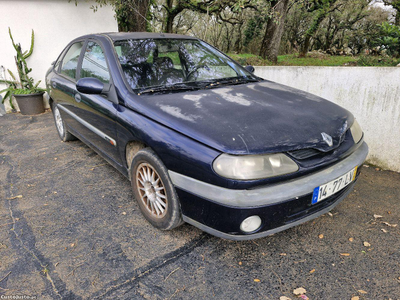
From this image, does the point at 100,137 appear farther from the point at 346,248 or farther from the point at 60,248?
the point at 346,248

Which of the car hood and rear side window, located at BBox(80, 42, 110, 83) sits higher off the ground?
rear side window, located at BBox(80, 42, 110, 83)

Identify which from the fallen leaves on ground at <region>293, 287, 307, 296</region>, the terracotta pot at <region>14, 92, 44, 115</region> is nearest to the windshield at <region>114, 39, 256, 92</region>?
the fallen leaves on ground at <region>293, 287, 307, 296</region>

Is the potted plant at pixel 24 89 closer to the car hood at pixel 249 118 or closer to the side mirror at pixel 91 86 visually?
the side mirror at pixel 91 86

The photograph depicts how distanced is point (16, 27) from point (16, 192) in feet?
17.6

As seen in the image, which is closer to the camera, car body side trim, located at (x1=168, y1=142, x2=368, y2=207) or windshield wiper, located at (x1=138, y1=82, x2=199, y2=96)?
car body side trim, located at (x1=168, y1=142, x2=368, y2=207)

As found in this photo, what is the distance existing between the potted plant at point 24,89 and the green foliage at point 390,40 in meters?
7.31

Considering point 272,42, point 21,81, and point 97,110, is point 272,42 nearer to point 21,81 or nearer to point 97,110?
point 21,81

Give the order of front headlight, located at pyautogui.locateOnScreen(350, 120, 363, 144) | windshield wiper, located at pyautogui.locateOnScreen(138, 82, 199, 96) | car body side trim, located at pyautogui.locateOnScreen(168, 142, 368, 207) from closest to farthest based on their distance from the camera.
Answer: car body side trim, located at pyautogui.locateOnScreen(168, 142, 368, 207) → front headlight, located at pyautogui.locateOnScreen(350, 120, 363, 144) → windshield wiper, located at pyautogui.locateOnScreen(138, 82, 199, 96)

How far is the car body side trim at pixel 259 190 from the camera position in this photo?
70.2 inches

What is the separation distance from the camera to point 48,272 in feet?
6.79

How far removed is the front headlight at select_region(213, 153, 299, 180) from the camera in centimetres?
179

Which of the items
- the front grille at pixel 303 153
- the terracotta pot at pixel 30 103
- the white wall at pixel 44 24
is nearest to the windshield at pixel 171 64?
the front grille at pixel 303 153

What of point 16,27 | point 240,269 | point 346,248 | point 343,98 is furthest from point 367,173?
point 16,27

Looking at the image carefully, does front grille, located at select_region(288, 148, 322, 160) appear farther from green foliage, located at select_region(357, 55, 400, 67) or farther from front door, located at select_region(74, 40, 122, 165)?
green foliage, located at select_region(357, 55, 400, 67)
